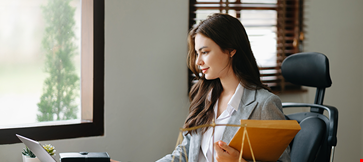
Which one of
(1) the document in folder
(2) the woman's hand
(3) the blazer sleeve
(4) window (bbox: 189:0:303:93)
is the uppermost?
(4) window (bbox: 189:0:303:93)

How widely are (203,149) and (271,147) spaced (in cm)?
55

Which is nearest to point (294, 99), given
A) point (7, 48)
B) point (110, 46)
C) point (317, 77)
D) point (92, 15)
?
point (317, 77)

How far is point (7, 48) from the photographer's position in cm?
192

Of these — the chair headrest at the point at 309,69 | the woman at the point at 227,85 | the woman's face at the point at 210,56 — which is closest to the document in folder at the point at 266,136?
the woman at the point at 227,85

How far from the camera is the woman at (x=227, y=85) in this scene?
1421 mm

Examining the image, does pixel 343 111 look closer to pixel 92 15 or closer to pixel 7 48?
pixel 92 15

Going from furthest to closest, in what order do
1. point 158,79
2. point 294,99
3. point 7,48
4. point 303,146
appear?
1. point 294,99
2. point 158,79
3. point 7,48
4. point 303,146

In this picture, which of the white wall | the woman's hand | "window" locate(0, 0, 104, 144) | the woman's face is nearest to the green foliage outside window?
"window" locate(0, 0, 104, 144)

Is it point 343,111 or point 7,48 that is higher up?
point 7,48

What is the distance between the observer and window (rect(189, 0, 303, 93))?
2512 millimetres

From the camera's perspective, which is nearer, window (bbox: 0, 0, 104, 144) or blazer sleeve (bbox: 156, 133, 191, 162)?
blazer sleeve (bbox: 156, 133, 191, 162)

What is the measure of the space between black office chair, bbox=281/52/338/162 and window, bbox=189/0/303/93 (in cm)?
85

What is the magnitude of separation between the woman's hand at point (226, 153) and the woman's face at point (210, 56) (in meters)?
0.39

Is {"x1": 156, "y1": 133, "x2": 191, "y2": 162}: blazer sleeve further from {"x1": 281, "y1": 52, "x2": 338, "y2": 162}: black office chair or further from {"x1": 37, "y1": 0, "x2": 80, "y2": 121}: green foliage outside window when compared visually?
{"x1": 37, "y1": 0, "x2": 80, "y2": 121}: green foliage outside window
